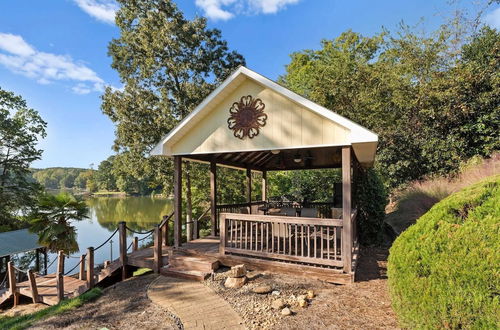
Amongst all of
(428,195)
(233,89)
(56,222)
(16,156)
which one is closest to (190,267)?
(233,89)

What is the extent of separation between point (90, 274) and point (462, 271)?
24.0 ft

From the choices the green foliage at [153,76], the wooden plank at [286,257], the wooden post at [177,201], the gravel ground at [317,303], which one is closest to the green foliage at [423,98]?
the green foliage at [153,76]

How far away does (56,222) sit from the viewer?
33.5 feet

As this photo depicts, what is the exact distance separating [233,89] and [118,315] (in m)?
5.01

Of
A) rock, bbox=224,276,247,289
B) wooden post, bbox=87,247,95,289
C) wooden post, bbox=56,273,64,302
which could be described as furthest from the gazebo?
wooden post, bbox=56,273,64,302

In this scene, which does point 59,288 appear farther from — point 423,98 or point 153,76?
point 423,98

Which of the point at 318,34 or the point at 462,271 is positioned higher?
the point at 318,34

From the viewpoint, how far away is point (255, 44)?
60.9 feet

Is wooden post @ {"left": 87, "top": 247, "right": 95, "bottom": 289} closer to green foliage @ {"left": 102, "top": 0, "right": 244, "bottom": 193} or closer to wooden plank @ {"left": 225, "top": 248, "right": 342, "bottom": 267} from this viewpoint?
wooden plank @ {"left": 225, "top": 248, "right": 342, "bottom": 267}

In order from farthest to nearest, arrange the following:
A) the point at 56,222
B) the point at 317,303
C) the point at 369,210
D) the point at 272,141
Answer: the point at 56,222
the point at 369,210
the point at 272,141
the point at 317,303

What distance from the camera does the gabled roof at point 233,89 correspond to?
491 cm

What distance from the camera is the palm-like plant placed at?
32.4 ft

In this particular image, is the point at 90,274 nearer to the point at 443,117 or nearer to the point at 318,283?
the point at 318,283

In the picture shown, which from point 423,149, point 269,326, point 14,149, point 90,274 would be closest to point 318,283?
point 269,326
